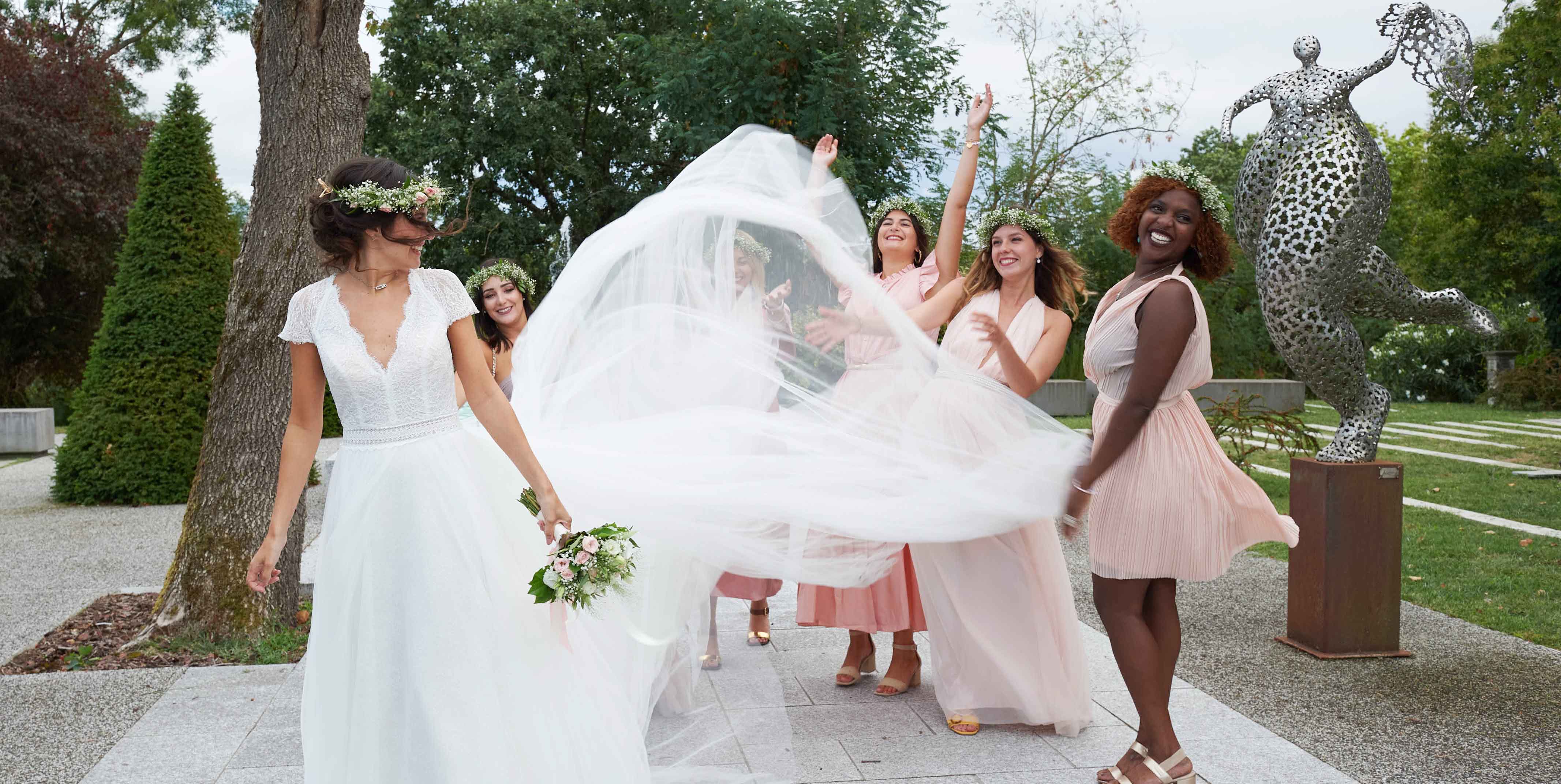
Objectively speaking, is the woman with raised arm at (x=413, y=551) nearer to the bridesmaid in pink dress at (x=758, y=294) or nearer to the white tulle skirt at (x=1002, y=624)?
the bridesmaid in pink dress at (x=758, y=294)

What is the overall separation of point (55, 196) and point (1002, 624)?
19.9 meters

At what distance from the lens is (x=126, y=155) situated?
1931 centimetres

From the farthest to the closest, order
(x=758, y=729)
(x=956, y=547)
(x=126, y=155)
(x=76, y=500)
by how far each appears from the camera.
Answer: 1. (x=126, y=155)
2. (x=76, y=500)
3. (x=956, y=547)
4. (x=758, y=729)

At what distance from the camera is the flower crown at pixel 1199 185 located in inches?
135

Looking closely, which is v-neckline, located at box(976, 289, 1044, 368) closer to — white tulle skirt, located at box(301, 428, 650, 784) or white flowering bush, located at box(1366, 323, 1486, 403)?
white tulle skirt, located at box(301, 428, 650, 784)

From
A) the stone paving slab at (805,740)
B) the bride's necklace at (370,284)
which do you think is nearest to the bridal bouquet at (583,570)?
the bride's necklace at (370,284)

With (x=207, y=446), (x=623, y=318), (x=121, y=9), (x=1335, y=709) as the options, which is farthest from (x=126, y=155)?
(x=1335, y=709)

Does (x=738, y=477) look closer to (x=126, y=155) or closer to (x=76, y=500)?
(x=76, y=500)

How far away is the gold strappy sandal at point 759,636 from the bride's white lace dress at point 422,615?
2.46m

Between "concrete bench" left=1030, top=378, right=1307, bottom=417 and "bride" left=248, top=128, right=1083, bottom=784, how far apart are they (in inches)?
588

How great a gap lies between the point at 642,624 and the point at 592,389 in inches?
31.4

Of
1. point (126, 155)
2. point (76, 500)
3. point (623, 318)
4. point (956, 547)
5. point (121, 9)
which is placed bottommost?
point (76, 500)

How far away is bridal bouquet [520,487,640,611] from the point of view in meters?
2.59

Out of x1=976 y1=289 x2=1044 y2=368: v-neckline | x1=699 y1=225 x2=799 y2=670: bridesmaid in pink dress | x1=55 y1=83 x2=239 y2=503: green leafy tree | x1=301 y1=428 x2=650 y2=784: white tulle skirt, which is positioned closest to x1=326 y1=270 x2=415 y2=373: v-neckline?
x1=301 y1=428 x2=650 y2=784: white tulle skirt
